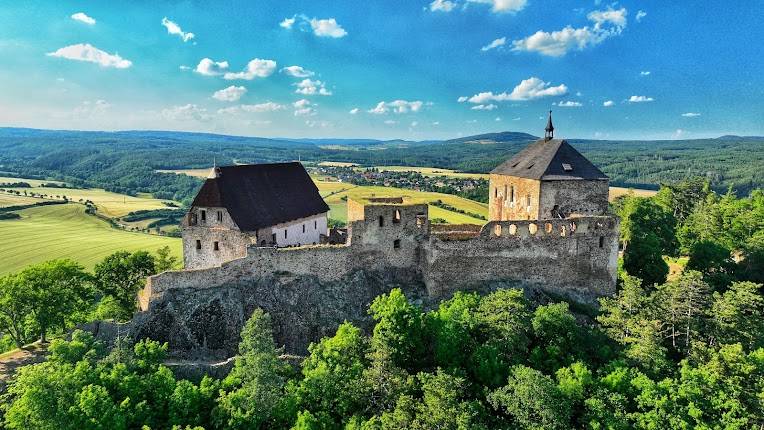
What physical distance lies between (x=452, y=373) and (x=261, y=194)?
55.5 ft

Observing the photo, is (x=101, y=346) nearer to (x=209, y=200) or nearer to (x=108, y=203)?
(x=209, y=200)

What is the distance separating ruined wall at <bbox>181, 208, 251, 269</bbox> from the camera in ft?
98.5

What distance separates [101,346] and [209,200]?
9.68m

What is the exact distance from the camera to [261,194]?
3291 centimetres

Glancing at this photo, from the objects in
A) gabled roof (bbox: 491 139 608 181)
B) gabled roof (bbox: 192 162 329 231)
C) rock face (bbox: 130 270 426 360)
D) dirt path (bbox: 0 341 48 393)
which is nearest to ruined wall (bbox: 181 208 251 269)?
gabled roof (bbox: 192 162 329 231)

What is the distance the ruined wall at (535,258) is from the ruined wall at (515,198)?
237 centimetres

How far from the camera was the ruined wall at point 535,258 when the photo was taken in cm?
3012

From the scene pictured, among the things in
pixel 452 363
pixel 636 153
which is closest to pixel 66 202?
pixel 452 363

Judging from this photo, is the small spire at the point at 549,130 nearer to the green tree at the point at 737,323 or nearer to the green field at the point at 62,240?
the green tree at the point at 737,323

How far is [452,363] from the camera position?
24.2 meters

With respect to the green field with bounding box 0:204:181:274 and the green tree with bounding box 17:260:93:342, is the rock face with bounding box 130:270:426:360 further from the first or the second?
the green field with bounding box 0:204:181:274

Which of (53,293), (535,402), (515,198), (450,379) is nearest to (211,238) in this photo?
(53,293)

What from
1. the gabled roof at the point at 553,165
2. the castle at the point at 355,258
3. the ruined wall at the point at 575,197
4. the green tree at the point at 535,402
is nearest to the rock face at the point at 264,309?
the castle at the point at 355,258

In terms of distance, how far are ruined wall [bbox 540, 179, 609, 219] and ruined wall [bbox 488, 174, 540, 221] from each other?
0.61 metres
